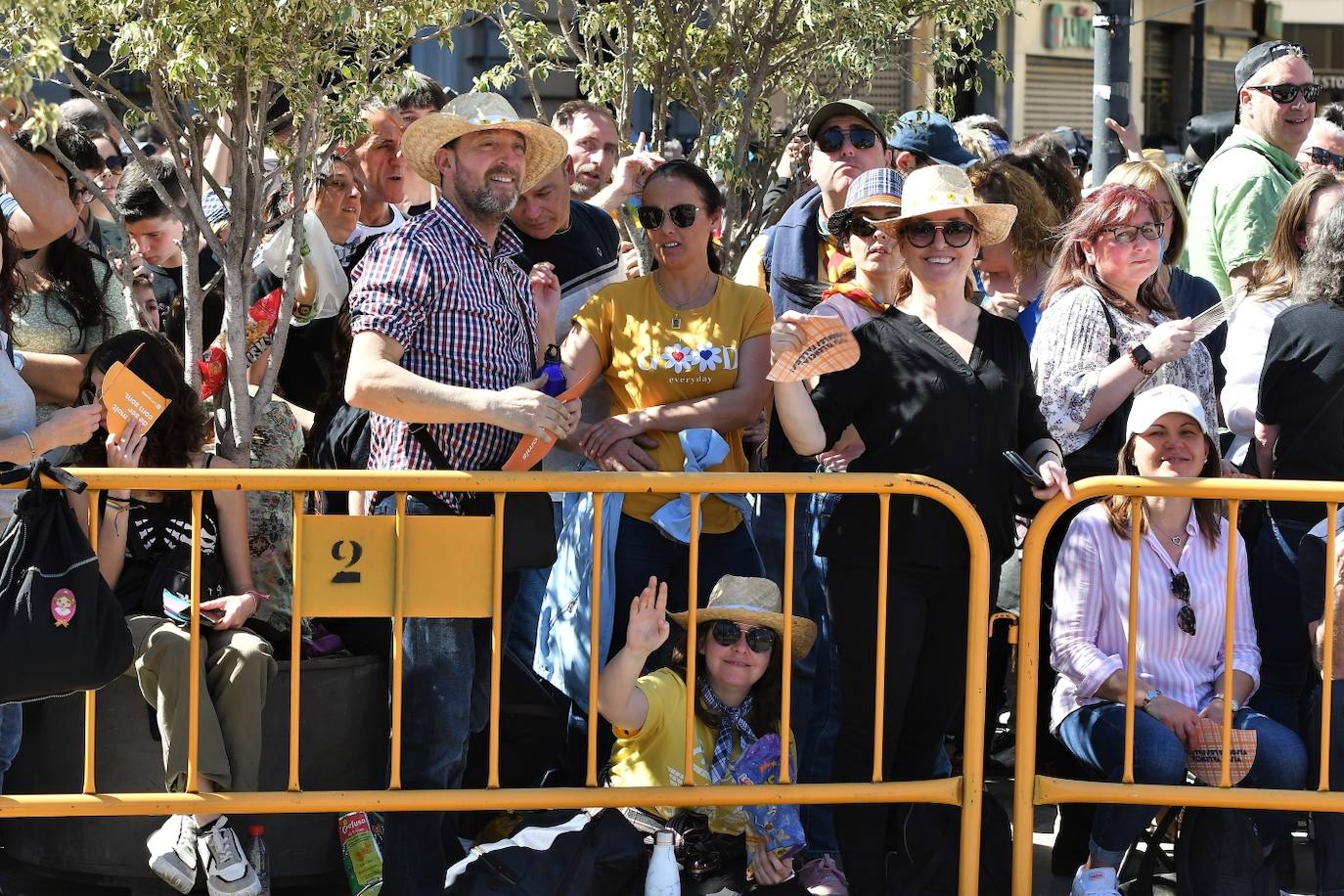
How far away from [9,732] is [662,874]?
5.96 feet

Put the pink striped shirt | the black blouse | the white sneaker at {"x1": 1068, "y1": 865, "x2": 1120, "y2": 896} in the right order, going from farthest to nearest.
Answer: the pink striped shirt < the white sneaker at {"x1": 1068, "y1": 865, "x2": 1120, "y2": 896} < the black blouse

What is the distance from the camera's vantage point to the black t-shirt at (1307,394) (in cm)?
521

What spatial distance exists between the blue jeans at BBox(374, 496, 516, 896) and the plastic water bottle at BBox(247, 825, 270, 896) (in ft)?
1.23

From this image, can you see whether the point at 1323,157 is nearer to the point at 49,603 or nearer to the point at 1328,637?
the point at 1328,637

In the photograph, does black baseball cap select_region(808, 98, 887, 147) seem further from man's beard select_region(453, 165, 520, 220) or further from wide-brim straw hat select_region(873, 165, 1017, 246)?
man's beard select_region(453, 165, 520, 220)

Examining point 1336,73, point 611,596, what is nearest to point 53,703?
point 611,596

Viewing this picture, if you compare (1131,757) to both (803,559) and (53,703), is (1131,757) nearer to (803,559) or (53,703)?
(803,559)

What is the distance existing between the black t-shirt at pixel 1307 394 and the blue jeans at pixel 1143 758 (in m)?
0.78

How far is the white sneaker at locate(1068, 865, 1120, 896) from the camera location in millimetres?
4809

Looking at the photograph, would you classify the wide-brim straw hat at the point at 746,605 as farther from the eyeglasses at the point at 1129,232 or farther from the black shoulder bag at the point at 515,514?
the eyeglasses at the point at 1129,232

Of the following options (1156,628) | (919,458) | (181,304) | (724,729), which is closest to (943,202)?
(919,458)

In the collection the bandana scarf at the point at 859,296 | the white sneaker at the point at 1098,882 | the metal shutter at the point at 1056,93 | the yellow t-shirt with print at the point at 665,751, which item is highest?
the metal shutter at the point at 1056,93

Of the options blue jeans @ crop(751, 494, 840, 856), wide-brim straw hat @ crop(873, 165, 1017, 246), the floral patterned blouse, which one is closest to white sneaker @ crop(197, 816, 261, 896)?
blue jeans @ crop(751, 494, 840, 856)

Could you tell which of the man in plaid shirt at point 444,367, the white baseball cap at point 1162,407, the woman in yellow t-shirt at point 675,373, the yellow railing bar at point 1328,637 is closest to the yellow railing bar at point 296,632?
the man in plaid shirt at point 444,367
